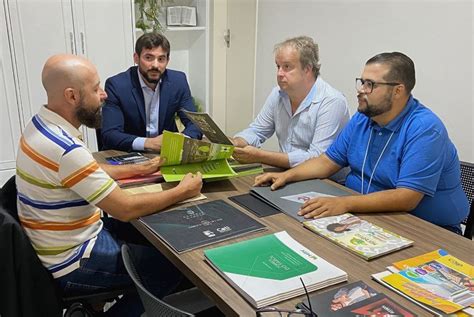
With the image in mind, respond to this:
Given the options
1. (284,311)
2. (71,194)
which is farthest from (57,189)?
(284,311)

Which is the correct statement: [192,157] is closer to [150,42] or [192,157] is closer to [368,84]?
[368,84]

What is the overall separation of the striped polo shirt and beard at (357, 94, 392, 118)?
104cm

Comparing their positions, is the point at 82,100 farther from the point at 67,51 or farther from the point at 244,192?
the point at 67,51

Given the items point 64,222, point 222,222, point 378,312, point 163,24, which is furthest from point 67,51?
point 378,312

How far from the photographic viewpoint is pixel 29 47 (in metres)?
3.31

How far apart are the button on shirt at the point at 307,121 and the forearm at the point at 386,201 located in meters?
0.56

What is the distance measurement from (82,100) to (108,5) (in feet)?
7.32

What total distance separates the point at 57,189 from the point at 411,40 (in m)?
2.20

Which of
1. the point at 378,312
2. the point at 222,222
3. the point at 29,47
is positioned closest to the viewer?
the point at 378,312

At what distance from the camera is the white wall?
2.44 metres

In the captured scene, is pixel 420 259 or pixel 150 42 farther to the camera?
pixel 150 42

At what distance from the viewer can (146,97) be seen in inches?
103

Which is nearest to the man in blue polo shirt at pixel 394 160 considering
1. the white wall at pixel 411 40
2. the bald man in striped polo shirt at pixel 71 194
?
the bald man in striped polo shirt at pixel 71 194

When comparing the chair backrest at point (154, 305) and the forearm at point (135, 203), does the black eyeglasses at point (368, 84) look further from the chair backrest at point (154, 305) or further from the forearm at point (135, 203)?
the chair backrest at point (154, 305)
